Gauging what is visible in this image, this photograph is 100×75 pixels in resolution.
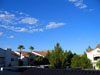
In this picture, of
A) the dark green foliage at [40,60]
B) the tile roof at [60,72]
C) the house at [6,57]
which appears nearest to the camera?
the tile roof at [60,72]

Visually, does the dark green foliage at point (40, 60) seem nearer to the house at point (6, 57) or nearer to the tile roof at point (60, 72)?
the house at point (6, 57)

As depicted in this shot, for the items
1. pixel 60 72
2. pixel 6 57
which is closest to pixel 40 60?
pixel 6 57

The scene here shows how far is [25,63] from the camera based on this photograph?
61.4 m

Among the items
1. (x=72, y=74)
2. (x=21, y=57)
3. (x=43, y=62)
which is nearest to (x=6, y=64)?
(x=21, y=57)

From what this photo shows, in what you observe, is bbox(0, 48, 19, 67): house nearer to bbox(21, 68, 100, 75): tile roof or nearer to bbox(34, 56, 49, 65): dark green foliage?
bbox(34, 56, 49, 65): dark green foliage

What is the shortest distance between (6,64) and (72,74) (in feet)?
120

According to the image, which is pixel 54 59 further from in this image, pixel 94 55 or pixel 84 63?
pixel 94 55

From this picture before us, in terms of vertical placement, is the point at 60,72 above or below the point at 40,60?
below

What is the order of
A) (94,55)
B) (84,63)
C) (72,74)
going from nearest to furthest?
1. (72,74)
2. (84,63)
3. (94,55)

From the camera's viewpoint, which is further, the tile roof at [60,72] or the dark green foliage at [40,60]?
the dark green foliage at [40,60]

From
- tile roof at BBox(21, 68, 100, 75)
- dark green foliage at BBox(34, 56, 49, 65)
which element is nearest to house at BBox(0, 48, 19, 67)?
dark green foliage at BBox(34, 56, 49, 65)

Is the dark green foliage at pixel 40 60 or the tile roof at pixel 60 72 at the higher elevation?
the dark green foliage at pixel 40 60

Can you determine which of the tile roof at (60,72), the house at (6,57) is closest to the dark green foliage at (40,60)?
the house at (6,57)

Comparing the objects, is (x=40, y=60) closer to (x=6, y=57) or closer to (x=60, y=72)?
(x=6, y=57)
